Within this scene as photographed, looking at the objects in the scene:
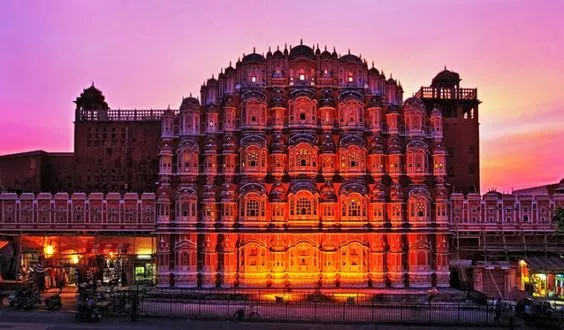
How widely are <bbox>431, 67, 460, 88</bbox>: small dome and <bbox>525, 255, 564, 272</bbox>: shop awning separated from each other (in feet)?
70.1

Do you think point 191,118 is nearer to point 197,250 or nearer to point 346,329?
point 197,250

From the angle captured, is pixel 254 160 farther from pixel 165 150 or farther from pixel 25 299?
pixel 25 299

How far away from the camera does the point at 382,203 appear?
54281mm

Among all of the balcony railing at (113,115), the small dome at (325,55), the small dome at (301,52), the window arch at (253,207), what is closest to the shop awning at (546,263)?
the window arch at (253,207)

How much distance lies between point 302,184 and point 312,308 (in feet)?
43.0

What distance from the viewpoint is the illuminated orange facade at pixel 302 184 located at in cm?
5403

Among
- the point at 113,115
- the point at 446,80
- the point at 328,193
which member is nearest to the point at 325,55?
the point at 328,193

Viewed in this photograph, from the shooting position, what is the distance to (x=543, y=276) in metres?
53.9

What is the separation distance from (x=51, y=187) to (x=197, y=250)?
24.2 metres

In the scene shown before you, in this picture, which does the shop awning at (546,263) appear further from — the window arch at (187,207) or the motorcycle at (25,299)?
the motorcycle at (25,299)

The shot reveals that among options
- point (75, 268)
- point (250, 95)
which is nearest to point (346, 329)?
point (250, 95)

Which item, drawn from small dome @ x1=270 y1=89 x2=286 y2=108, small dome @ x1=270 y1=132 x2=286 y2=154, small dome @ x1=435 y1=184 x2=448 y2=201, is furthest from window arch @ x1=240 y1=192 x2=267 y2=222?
small dome @ x1=435 y1=184 x2=448 y2=201

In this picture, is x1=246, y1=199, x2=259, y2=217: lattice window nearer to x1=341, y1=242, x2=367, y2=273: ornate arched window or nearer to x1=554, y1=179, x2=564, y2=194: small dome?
x1=341, y1=242, x2=367, y2=273: ornate arched window

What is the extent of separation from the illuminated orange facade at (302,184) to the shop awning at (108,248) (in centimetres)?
579
